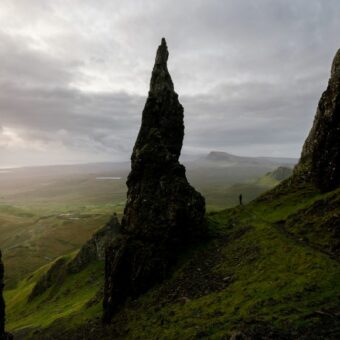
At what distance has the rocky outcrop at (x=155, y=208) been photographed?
66.8m

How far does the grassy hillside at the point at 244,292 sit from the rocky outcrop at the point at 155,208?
2.95m

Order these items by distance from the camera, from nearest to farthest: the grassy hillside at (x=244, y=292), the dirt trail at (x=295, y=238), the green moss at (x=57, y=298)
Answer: the grassy hillside at (x=244, y=292)
the dirt trail at (x=295, y=238)
the green moss at (x=57, y=298)

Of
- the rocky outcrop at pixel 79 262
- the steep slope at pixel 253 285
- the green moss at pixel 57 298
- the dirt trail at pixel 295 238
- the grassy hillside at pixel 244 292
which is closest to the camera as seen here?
the grassy hillside at pixel 244 292

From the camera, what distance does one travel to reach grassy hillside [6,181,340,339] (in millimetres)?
37231

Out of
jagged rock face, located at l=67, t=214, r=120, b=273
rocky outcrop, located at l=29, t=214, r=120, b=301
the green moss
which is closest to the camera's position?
the green moss

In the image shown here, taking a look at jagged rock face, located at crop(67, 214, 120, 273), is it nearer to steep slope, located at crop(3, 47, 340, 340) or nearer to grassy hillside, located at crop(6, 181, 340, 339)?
steep slope, located at crop(3, 47, 340, 340)

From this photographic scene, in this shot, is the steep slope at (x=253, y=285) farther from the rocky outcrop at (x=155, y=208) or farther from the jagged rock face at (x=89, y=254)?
the jagged rock face at (x=89, y=254)

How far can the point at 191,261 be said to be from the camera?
68.5m

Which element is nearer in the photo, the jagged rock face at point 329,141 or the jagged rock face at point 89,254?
the jagged rock face at point 329,141

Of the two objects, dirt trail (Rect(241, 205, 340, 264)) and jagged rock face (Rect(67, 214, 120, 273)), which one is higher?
dirt trail (Rect(241, 205, 340, 264))

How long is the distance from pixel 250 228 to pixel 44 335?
48.3 metres

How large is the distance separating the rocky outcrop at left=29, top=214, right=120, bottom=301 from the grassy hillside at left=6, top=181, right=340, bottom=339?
39.2 meters

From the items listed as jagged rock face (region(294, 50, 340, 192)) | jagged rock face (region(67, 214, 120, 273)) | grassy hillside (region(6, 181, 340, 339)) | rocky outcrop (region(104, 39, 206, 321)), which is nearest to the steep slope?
grassy hillside (region(6, 181, 340, 339))

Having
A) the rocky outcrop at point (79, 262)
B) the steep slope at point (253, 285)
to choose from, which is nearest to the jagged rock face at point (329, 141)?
the steep slope at point (253, 285)
